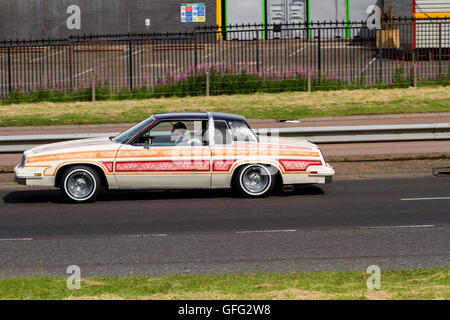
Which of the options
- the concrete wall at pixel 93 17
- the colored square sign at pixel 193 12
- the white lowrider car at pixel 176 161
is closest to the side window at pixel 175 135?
the white lowrider car at pixel 176 161

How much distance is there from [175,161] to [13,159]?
6.48m

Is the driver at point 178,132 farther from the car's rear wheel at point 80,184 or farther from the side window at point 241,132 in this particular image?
the car's rear wheel at point 80,184

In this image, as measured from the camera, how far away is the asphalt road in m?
8.79

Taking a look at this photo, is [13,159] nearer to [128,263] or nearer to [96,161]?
[96,161]

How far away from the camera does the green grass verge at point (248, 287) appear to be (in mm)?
6613

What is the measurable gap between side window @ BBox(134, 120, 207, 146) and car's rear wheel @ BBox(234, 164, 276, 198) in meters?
0.79

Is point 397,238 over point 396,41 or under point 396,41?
under

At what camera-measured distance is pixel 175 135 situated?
12.9 meters

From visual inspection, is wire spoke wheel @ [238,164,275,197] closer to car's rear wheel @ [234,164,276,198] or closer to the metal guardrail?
car's rear wheel @ [234,164,276,198]

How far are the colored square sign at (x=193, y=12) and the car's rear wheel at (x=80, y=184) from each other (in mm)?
31981

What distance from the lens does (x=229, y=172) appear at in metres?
12.9

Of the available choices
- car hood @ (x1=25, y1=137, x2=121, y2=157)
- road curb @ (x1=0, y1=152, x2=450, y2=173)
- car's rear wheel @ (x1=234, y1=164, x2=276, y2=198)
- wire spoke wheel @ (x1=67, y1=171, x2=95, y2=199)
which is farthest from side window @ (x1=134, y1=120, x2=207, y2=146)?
road curb @ (x1=0, y1=152, x2=450, y2=173)
